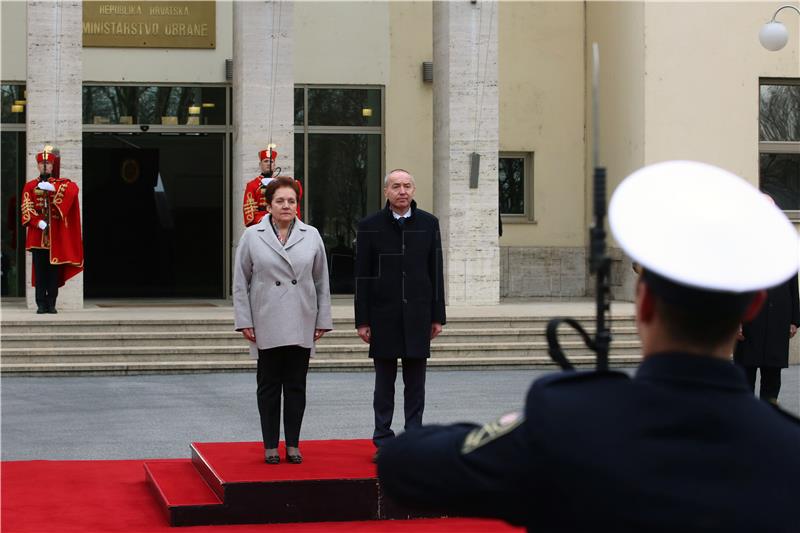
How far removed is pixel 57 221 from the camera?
1888 centimetres

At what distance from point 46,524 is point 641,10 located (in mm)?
16938

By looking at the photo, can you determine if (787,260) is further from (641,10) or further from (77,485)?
(641,10)

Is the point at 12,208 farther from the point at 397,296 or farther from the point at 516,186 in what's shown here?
the point at 397,296

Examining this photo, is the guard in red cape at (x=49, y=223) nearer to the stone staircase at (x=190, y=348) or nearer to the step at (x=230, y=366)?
the stone staircase at (x=190, y=348)

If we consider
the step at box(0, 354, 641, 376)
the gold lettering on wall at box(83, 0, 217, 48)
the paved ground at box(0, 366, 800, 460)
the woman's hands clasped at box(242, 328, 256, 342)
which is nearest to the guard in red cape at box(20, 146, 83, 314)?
the step at box(0, 354, 641, 376)

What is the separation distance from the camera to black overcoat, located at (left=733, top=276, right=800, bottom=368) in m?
9.86

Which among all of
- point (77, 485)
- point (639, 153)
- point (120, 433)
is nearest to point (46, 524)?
point (77, 485)

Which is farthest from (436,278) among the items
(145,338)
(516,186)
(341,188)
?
(516,186)

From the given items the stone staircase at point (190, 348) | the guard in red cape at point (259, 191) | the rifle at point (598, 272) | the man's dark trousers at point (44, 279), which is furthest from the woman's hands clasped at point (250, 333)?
the man's dark trousers at point (44, 279)

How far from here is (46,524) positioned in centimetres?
719

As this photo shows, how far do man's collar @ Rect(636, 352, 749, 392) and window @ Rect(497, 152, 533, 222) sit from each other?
23.2 metres

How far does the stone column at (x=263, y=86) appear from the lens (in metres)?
20.4

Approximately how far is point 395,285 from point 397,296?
71 millimetres

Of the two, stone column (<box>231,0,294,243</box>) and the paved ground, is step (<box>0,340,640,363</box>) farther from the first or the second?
stone column (<box>231,0,294,243</box>)
